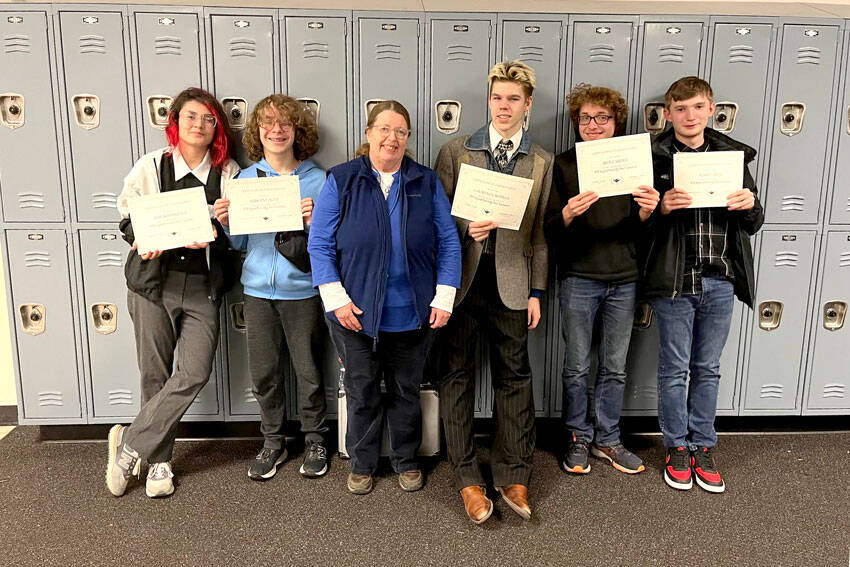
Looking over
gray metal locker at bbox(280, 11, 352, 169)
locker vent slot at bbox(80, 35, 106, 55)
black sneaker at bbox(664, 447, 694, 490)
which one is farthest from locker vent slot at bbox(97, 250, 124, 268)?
black sneaker at bbox(664, 447, 694, 490)

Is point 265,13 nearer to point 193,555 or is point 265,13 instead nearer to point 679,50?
point 679,50

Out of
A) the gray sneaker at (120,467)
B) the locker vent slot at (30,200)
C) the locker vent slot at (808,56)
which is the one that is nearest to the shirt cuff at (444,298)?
the gray sneaker at (120,467)

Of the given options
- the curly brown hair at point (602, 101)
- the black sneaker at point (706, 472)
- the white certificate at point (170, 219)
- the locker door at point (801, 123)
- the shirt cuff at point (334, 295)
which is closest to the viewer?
the shirt cuff at point (334, 295)

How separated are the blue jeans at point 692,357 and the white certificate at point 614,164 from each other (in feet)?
1.94

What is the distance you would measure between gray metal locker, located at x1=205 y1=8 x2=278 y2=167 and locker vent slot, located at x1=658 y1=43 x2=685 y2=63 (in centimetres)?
188

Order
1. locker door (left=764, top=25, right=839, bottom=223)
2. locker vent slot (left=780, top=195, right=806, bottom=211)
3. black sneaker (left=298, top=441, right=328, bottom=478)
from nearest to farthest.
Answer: black sneaker (left=298, top=441, right=328, bottom=478)
locker door (left=764, top=25, right=839, bottom=223)
locker vent slot (left=780, top=195, right=806, bottom=211)

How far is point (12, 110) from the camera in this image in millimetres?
3209

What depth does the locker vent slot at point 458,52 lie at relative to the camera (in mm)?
3221

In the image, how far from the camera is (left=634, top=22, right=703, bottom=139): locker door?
325 centimetres

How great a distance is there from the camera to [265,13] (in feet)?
10.3

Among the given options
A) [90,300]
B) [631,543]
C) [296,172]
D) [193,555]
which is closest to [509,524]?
[631,543]

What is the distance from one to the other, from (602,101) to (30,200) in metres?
2.77

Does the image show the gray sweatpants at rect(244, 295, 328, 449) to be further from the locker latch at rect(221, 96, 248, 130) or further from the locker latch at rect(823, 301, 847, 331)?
the locker latch at rect(823, 301, 847, 331)

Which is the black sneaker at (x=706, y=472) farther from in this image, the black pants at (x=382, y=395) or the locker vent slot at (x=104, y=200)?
the locker vent slot at (x=104, y=200)
